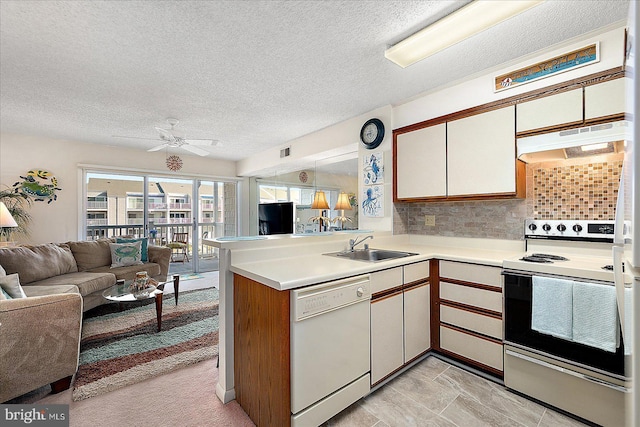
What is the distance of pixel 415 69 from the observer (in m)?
2.35

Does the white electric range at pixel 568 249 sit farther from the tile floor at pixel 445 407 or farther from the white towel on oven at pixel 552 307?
the tile floor at pixel 445 407

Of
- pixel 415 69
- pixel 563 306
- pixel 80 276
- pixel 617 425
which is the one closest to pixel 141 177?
pixel 80 276

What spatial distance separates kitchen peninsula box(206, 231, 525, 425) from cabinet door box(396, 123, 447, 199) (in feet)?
2.31

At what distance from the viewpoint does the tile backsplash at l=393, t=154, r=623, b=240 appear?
78.4 inches

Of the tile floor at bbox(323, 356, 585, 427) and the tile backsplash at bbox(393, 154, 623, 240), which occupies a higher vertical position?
the tile backsplash at bbox(393, 154, 623, 240)

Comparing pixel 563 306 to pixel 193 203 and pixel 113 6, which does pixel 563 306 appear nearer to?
pixel 113 6

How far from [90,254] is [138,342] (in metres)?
1.94

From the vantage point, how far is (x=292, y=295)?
1415mm

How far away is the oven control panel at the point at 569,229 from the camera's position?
196 centimetres

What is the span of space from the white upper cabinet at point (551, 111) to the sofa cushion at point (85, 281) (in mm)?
4398

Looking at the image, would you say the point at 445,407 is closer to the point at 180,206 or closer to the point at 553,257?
the point at 553,257

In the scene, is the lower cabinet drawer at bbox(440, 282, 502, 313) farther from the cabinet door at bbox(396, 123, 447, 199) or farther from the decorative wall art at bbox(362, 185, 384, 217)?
the decorative wall art at bbox(362, 185, 384, 217)

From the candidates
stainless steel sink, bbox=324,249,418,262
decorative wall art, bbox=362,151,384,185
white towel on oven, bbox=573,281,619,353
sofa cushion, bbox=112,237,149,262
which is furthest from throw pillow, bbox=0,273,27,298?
white towel on oven, bbox=573,281,619,353

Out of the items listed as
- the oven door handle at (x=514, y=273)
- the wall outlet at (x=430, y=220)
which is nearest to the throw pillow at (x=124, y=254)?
the wall outlet at (x=430, y=220)
